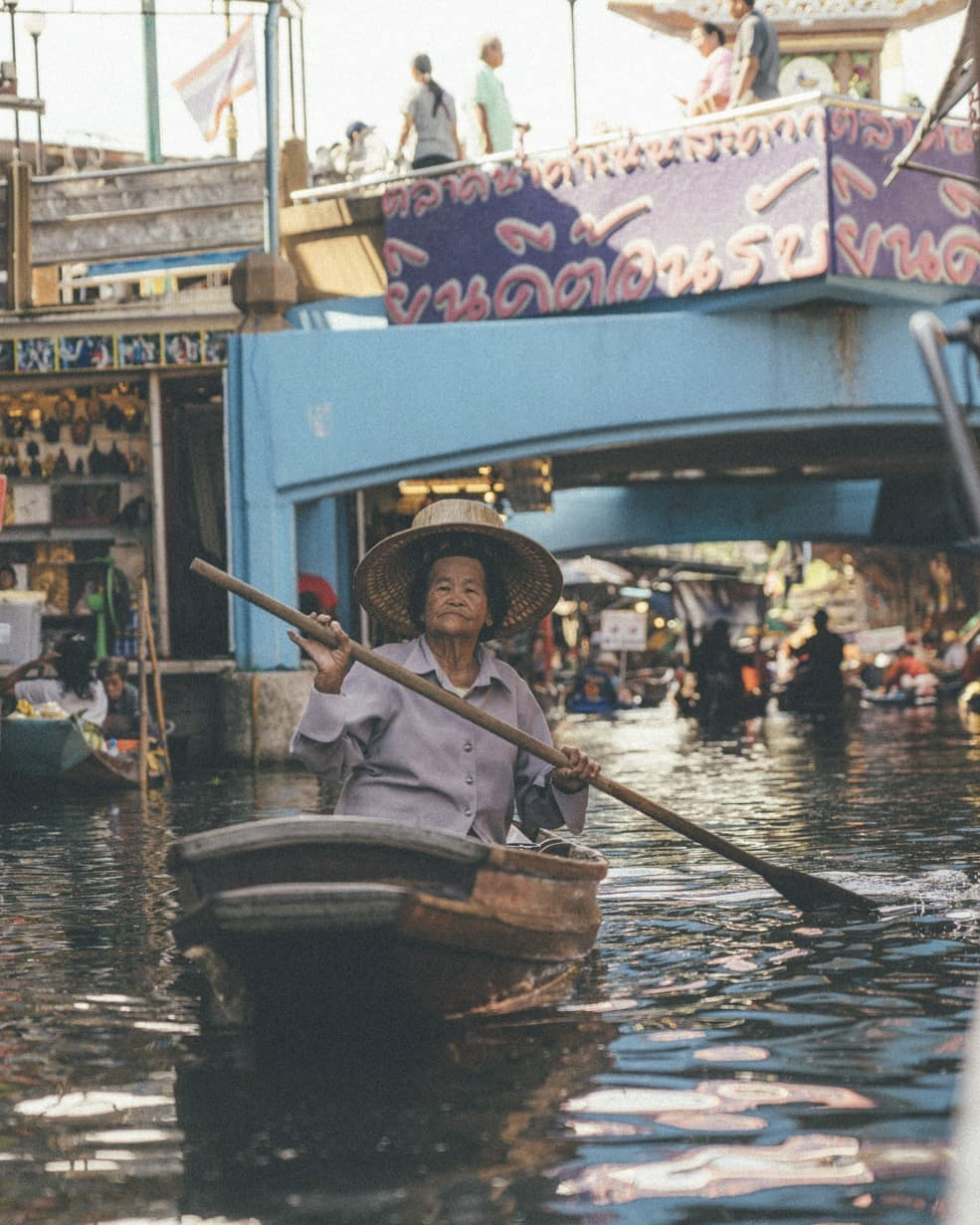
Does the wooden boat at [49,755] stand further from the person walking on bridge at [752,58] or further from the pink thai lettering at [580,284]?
the person walking on bridge at [752,58]

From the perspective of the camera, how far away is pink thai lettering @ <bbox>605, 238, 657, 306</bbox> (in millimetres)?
17656

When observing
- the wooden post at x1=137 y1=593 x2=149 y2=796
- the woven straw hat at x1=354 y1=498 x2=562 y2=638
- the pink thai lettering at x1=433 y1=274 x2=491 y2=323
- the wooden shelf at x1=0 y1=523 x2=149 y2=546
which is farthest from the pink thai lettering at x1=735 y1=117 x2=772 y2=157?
the woven straw hat at x1=354 y1=498 x2=562 y2=638

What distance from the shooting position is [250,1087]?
5035 mm

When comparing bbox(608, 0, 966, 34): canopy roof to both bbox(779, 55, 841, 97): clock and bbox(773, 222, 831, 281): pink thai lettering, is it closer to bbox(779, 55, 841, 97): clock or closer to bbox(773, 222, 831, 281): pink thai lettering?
bbox(779, 55, 841, 97): clock

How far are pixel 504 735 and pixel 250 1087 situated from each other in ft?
5.45

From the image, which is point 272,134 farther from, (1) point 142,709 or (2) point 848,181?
(1) point 142,709

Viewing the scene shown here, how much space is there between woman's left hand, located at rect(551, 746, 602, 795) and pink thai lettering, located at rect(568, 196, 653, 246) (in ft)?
39.2

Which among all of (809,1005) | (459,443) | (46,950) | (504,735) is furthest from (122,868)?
(459,443)

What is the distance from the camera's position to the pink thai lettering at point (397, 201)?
18.8 meters

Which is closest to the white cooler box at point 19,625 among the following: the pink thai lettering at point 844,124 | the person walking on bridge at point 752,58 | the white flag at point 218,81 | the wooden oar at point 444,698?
the white flag at point 218,81

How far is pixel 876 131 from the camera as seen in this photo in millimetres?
17062

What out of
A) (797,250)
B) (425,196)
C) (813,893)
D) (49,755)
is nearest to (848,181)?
(797,250)

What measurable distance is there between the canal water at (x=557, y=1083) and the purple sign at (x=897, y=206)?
8926 mm

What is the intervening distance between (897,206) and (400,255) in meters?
4.63
